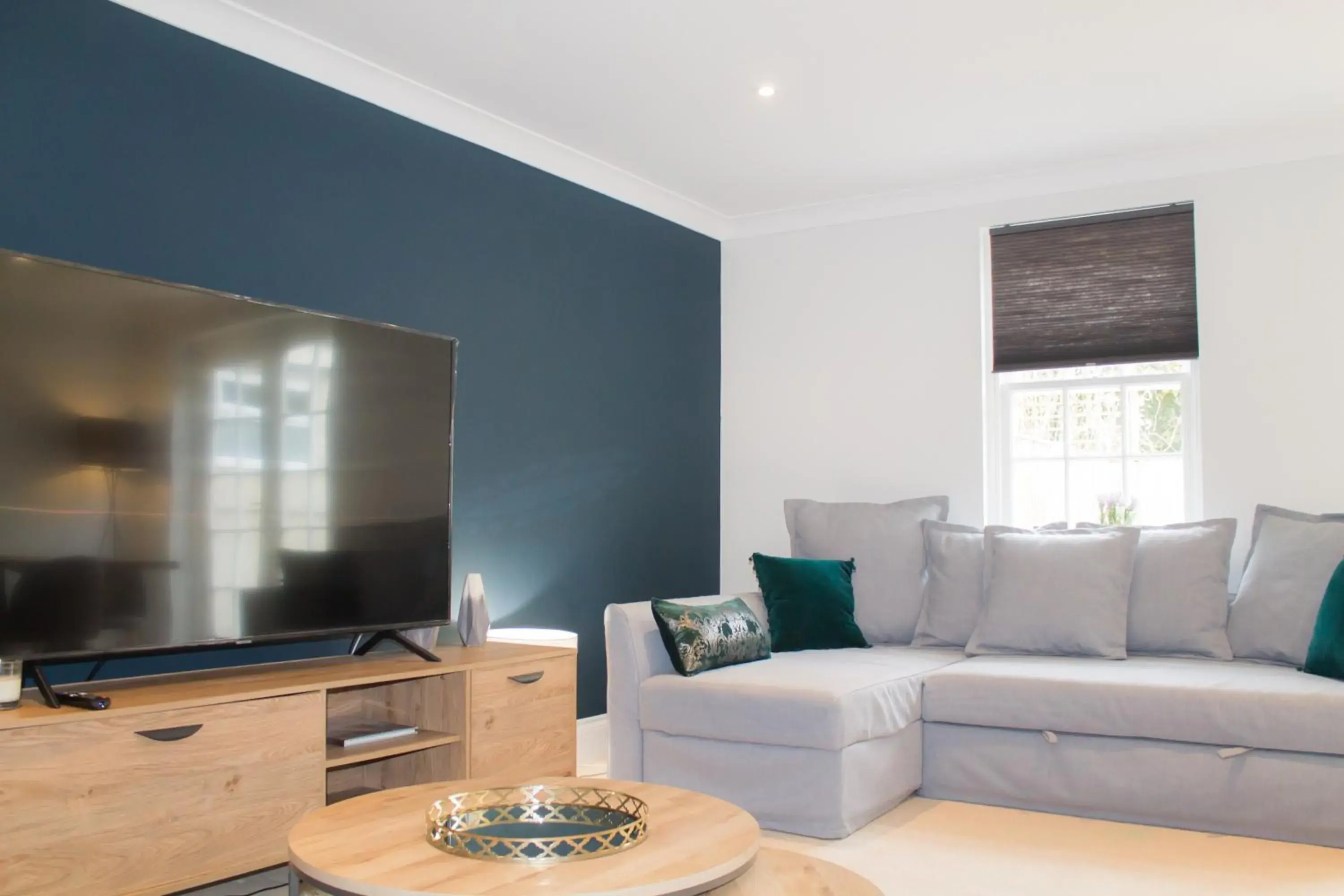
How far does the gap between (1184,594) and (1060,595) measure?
0.45 m

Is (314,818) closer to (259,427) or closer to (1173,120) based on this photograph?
(259,427)

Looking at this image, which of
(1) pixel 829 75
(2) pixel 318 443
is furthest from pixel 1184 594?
(2) pixel 318 443

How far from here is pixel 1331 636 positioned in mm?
3604

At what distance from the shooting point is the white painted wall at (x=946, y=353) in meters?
4.50

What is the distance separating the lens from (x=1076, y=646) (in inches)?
163

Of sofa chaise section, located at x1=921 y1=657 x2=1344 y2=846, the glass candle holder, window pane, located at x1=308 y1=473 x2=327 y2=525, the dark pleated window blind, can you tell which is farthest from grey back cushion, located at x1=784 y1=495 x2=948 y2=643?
the glass candle holder

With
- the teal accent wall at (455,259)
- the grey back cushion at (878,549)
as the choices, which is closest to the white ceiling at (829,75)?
the teal accent wall at (455,259)

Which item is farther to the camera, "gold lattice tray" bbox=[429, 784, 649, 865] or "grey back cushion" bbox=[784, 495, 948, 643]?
"grey back cushion" bbox=[784, 495, 948, 643]

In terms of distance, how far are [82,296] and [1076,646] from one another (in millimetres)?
3492

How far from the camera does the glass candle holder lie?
95.0 inches

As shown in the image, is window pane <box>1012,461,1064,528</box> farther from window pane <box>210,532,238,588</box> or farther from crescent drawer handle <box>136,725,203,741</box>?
crescent drawer handle <box>136,725,203,741</box>

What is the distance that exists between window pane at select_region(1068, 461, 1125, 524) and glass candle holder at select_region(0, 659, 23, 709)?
415 centimetres

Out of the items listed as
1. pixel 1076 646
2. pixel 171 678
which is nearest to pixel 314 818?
pixel 171 678

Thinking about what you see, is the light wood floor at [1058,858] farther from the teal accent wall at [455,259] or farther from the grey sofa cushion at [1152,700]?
the teal accent wall at [455,259]
